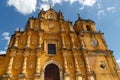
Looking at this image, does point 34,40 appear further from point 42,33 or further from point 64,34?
point 64,34

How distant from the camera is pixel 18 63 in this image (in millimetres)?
17281

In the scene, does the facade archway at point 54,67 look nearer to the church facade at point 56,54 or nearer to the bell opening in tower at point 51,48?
the church facade at point 56,54

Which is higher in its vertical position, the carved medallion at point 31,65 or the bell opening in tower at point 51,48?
the bell opening in tower at point 51,48

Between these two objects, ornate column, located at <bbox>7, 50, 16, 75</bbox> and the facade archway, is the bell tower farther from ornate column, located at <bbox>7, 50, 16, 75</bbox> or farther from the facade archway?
ornate column, located at <bbox>7, 50, 16, 75</bbox>

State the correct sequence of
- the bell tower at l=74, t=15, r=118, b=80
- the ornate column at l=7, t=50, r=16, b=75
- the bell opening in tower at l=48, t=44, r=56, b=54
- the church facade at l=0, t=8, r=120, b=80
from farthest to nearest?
the bell opening in tower at l=48, t=44, r=56, b=54
the bell tower at l=74, t=15, r=118, b=80
the church facade at l=0, t=8, r=120, b=80
the ornate column at l=7, t=50, r=16, b=75

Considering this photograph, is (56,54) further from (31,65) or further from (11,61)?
(11,61)

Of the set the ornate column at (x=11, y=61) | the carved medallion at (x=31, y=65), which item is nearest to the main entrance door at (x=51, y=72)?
the carved medallion at (x=31, y=65)

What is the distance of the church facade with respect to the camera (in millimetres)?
17094

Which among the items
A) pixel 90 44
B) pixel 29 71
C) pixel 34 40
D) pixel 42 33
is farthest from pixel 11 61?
pixel 90 44

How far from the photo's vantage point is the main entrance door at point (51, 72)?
57.4 ft

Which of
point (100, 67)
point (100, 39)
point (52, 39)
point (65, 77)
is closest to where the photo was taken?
point (65, 77)

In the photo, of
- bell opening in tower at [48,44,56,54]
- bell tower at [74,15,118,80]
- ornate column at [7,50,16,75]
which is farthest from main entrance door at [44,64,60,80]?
ornate column at [7,50,16,75]

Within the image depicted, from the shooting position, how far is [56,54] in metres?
18.8

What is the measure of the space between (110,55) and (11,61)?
38.5 feet
